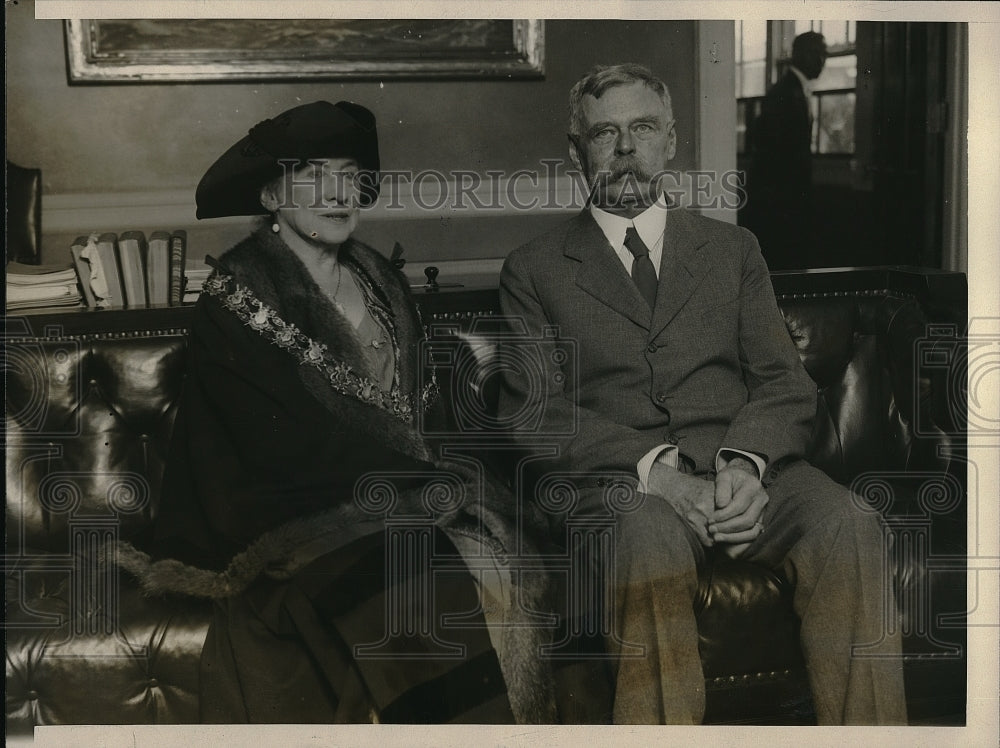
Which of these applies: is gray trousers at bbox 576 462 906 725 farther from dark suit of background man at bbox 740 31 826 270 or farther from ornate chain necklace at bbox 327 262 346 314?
ornate chain necklace at bbox 327 262 346 314

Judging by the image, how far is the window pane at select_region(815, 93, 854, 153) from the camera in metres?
2.44

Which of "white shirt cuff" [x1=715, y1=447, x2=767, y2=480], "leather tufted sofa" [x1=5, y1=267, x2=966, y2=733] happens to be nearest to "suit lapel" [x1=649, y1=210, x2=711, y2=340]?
"leather tufted sofa" [x1=5, y1=267, x2=966, y2=733]

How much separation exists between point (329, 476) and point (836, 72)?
1.56 metres

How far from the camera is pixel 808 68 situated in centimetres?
243

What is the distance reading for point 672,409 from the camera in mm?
2359

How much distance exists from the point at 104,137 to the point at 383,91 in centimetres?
66

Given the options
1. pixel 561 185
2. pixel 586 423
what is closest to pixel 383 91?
pixel 561 185

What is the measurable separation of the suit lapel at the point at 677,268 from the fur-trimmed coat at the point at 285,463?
60cm

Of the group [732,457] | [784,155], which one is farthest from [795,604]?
[784,155]

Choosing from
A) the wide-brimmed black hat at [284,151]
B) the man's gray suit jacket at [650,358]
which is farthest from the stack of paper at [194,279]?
the man's gray suit jacket at [650,358]

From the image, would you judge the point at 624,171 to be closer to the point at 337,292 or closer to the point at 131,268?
the point at 337,292

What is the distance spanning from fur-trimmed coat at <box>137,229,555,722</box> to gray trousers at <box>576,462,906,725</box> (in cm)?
22

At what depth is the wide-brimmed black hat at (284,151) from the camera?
2.34 meters

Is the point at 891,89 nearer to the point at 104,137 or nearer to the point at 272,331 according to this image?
the point at 272,331
